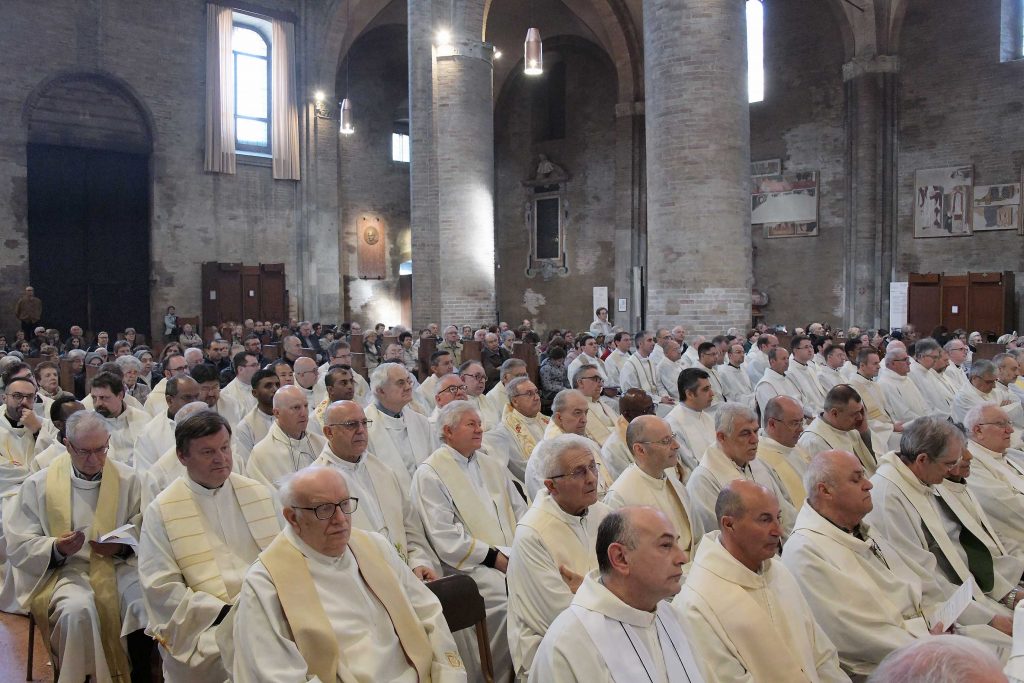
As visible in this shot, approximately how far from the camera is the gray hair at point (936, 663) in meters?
1.42

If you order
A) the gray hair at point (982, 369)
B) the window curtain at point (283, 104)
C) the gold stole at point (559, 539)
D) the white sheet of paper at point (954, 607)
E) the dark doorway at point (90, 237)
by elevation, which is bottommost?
the white sheet of paper at point (954, 607)

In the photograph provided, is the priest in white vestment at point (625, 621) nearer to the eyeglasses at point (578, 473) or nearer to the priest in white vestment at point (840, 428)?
the eyeglasses at point (578, 473)

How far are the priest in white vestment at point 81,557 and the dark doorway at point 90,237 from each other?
660 inches

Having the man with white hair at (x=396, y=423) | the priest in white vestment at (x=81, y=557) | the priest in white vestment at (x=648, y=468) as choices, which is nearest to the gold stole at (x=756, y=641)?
the priest in white vestment at (x=648, y=468)

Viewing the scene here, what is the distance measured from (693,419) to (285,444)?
10.4 ft

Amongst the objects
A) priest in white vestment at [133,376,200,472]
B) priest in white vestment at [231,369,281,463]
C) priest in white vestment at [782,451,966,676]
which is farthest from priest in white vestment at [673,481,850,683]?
priest in white vestment at [231,369,281,463]

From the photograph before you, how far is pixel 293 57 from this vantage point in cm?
2211

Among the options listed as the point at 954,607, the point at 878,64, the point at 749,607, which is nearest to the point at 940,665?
the point at 749,607

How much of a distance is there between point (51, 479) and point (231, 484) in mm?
1119

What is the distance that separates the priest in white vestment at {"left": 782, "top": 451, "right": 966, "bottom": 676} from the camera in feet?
11.0

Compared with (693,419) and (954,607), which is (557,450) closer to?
(954,607)

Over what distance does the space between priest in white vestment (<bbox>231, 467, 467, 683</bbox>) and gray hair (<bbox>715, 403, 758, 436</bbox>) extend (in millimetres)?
2187

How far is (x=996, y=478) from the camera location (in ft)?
16.3

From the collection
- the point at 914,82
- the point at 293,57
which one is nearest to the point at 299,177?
the point at 293,57
